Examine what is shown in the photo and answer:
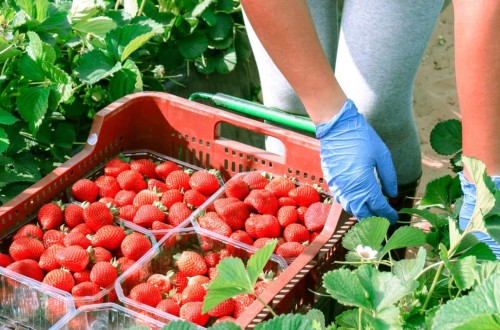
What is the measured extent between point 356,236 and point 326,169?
1.49 ft

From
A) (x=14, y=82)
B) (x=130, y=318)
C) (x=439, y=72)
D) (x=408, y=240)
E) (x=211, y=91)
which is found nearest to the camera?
(x=408, y=240)

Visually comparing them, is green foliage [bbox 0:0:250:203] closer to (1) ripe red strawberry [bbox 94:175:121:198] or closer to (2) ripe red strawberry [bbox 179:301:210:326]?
(1) ripe red strawberry [bbox 94:175:121:198]

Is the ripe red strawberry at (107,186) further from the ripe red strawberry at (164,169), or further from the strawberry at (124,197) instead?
the ripe red strawberry at (164,169)

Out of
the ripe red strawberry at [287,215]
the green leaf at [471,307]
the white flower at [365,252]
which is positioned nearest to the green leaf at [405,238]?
the white flower at [365,252]

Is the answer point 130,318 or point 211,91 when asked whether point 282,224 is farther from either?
point 211,91

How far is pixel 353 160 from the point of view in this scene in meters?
2.03

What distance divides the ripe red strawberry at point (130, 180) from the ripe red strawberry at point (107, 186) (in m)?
0.02

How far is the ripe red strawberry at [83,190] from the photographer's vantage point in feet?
7.22

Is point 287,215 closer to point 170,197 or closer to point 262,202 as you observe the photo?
point 262,202

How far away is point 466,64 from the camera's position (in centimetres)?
163

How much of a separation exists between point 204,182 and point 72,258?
0.45m

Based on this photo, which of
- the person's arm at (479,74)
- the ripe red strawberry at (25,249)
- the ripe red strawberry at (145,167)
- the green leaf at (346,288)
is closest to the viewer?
the green leaf at (346,288)

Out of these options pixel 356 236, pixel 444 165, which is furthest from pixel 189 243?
pixel 444 165

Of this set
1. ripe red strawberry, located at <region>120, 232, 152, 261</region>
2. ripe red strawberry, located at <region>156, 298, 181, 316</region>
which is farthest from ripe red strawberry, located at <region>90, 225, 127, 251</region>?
ripe red strawberry, located at <region>156, 298, 181, 316</region>
